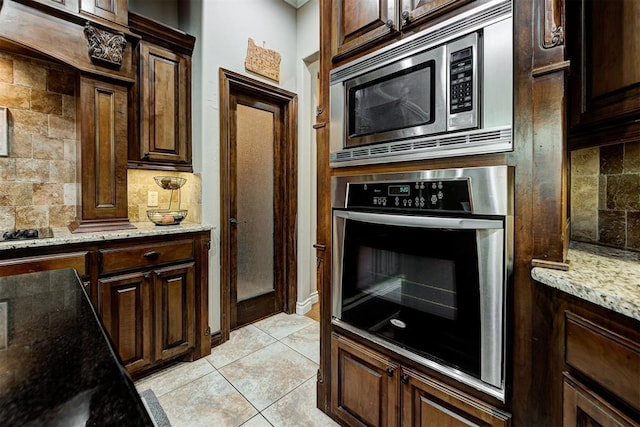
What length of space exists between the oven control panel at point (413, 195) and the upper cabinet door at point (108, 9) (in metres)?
1.96

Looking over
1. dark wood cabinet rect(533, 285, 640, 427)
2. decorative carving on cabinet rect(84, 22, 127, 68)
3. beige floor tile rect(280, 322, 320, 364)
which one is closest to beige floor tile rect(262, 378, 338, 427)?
beige floor tile rect(280, 322, 320, 364)

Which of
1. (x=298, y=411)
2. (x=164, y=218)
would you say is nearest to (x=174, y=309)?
(x=164, y=218)

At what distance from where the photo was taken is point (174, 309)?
2.14 meters

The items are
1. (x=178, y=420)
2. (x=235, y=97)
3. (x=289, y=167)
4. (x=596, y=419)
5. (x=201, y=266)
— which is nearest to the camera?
(x=596, y=419)

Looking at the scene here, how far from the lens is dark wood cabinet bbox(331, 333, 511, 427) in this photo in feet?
3.64

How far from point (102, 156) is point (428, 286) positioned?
2.14 m

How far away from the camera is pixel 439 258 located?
45.7 inches

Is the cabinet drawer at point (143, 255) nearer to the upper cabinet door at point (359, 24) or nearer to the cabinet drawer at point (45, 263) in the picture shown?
the cabinet drawer at point (45, 263)

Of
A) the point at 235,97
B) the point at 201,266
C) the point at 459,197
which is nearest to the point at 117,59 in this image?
the point at 235,97

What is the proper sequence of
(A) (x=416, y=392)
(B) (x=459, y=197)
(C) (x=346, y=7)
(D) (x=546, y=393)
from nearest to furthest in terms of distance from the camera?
(D) (x=546, y=393) < (B) (x=459, y=197) < (A) (x=416, y=392) < (C) (x=346, y=7)

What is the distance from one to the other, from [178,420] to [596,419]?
74.4 inches

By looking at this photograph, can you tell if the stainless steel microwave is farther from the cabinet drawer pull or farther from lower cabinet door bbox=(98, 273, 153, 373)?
lower cabinet door bbox=(98, 273, 153, 373)

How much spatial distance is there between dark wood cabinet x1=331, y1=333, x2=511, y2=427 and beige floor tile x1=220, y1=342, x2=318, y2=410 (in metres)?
0.49

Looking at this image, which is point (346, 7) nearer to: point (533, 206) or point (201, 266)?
point (533, 206)
